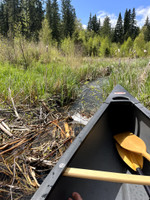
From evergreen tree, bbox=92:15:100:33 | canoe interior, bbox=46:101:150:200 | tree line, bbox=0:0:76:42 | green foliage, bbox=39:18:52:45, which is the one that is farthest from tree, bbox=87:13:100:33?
canoe interior, bbox=46:101:150:200

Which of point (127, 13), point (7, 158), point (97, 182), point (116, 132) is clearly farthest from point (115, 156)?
point (127, 13)

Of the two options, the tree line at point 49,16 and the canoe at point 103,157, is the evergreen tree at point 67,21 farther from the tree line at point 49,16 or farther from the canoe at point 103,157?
the canoe at point 103,157

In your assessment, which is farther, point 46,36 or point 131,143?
point 46,36

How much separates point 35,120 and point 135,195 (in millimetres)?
1353

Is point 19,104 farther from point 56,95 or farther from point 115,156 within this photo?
point 115,156

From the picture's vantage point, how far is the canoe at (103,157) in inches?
21.5

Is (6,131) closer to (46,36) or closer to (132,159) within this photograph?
(132,159)

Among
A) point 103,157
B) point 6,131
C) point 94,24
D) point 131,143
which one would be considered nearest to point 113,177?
point 103,157

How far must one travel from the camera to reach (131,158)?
1.08 metres

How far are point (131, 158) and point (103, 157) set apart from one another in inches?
10.8

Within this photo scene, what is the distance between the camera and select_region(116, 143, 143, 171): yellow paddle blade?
1022mm

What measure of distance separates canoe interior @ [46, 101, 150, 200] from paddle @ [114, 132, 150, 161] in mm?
62

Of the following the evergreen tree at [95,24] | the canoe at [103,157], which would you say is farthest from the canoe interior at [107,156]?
the evergreen tree at [95,24]

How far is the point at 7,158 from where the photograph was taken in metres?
1.12
